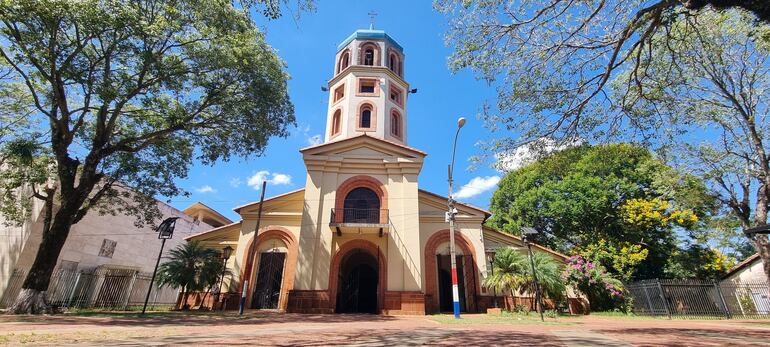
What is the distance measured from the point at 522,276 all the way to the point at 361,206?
25.8 ft

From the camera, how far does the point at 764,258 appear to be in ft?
45.9

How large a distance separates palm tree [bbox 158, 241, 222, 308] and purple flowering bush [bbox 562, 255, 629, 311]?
1648 cm

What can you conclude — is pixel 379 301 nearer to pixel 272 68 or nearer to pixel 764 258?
pixel 272 68

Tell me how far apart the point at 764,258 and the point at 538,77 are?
14142mm

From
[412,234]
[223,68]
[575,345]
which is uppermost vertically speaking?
[223,68]

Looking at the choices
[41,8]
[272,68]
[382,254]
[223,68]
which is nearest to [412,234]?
[382,254]

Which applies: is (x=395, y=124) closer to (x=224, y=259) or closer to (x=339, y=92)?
(x=339, y=92)

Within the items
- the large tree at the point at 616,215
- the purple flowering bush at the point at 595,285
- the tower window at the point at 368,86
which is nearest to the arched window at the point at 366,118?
the tower window at the point at 368,86

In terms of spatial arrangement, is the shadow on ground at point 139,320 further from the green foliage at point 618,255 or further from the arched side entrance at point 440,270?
the green foliage at point 618,255

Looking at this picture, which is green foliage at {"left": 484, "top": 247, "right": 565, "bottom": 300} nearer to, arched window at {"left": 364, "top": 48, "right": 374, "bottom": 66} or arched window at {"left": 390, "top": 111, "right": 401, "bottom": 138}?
arched window at {"left": 390, "top": 111, "right": 401, "bottom": 138}

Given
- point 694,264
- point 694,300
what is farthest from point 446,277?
point 694,264

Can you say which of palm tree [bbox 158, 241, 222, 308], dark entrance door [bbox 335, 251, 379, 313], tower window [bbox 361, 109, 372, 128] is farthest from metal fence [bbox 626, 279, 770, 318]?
palm tree [bbox 158, 241, 222, 308]

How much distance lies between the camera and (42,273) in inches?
442

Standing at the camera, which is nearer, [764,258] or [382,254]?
[764,258]
